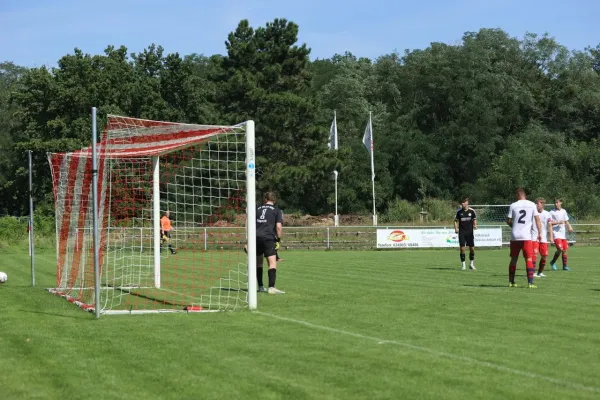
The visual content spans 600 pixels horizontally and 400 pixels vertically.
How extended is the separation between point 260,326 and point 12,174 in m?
67.1

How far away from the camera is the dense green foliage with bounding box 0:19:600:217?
191 feet

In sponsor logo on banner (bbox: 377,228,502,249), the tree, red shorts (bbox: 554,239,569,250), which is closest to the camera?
red shorts (bbox: 554,239,569,250)

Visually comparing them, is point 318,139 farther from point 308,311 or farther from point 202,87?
point 308,311

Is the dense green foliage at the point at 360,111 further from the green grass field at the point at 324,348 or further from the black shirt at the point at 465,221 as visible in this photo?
the green grass field at the point at 324,348

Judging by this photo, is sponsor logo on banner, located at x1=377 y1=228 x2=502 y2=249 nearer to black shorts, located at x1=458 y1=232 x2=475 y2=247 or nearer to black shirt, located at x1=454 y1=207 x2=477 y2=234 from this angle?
black shirt, located at x1=454 y1=207 x2=477 y2=234

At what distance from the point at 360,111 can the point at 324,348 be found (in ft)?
236

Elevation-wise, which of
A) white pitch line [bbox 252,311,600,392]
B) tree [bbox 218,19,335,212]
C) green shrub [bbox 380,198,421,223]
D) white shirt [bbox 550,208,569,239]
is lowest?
white pitch line [bbox 252,311,600,392]

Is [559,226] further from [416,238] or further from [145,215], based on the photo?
[416,238]

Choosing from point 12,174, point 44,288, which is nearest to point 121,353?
point 44,288

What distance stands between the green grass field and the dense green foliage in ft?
141

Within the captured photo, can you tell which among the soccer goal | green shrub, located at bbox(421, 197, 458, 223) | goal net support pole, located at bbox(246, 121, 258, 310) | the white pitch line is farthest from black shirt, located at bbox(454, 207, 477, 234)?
green shrub, located at bbox(421, 197, 458, 223)

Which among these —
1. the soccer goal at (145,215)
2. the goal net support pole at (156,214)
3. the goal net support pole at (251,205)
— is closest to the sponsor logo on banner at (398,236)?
the soccer goal at (145,215)

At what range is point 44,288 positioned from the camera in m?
18.8

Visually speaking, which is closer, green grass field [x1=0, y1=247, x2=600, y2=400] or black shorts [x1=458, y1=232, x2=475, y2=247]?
green grass field [x1=0, y1=247, x2=600, y2=400]
